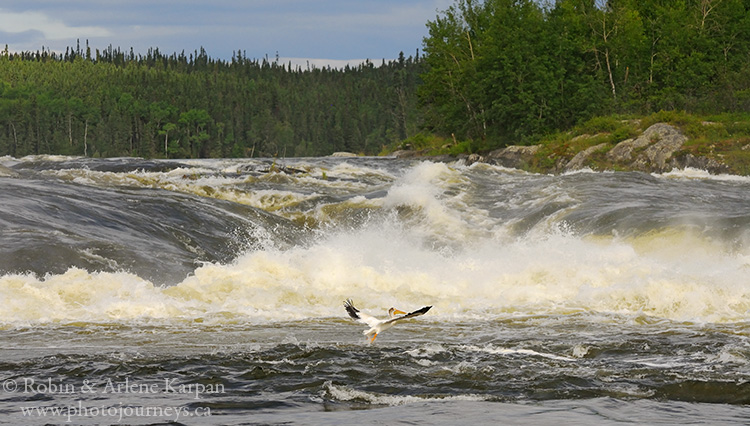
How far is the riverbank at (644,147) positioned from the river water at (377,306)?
10301 mm

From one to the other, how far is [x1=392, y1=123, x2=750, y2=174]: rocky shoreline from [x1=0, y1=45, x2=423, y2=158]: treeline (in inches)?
2732

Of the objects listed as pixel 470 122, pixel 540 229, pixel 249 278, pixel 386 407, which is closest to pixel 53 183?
pixel 249 278

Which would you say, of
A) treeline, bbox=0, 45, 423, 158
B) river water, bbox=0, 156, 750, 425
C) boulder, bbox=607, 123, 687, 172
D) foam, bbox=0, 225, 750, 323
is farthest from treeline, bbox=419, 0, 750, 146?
treeline, bbox=0, 45, 423, 158

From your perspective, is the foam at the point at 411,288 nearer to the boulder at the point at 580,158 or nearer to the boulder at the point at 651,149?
the boulder at the point at 651,149

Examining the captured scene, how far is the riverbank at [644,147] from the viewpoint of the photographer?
3606 centimetres

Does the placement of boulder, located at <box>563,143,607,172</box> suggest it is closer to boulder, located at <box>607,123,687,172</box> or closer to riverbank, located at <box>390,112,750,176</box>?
riverbank, located at <box>390,112,750,176</box>

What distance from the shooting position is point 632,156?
38156 millimetres

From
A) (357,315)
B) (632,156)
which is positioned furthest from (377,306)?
(632,156)

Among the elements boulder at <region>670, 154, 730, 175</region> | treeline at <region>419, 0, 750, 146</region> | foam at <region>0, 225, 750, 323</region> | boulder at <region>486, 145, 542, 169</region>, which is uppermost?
treeline at <region>419, 0, 750, 146</region>

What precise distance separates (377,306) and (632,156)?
28089 mm

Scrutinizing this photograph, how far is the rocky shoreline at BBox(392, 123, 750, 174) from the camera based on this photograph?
36031mm

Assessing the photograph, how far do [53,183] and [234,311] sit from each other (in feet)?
43.6

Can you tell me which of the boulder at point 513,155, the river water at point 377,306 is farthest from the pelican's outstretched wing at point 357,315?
the boulder at point 513,155

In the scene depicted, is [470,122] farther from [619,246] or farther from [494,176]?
[619,246]
